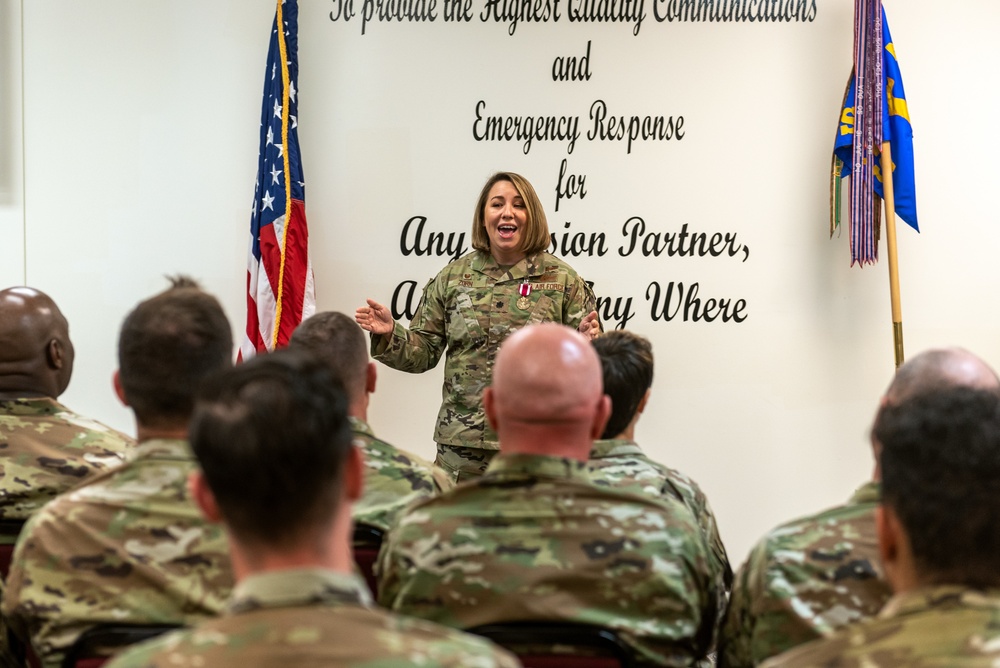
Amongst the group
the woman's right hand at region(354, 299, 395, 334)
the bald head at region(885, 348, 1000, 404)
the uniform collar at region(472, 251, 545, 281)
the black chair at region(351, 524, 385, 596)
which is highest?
the uniform collar at region(472, 251, 545, 281)

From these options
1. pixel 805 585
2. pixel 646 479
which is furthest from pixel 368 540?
pixel 805 585

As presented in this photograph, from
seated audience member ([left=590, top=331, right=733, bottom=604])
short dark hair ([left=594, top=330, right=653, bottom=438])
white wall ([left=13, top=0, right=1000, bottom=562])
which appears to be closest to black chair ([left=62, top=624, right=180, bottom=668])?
seated audience member ([left=590, top=331, right=733, bottom=604])

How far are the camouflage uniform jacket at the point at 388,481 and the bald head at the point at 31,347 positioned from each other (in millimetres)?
848

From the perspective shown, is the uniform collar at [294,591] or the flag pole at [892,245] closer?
the uniform collar at [294,591]

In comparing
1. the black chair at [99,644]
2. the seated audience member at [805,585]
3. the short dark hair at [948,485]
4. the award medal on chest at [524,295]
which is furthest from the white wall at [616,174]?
the short dark hair at [948,485]

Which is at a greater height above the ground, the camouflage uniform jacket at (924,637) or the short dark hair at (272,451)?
the short dark hair at (272,451)

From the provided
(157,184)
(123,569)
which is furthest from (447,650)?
(157,184)

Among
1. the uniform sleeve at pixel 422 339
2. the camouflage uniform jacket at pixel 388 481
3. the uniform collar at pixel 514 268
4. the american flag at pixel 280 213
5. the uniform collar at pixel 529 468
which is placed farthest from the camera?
the american flag at pixel 280 213

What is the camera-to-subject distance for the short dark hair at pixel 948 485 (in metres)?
1.24

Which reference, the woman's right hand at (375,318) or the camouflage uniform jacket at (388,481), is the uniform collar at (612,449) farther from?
the woman's right hand at (375,318)

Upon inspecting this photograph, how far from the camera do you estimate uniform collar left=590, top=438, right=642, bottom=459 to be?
261 cm

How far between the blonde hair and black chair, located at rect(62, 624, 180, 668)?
273 centimetres

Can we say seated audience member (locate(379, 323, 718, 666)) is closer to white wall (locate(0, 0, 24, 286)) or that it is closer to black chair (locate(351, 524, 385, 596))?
black chair (locate(351, 524, 385, 596))

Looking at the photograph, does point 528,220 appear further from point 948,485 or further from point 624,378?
point 948,485
